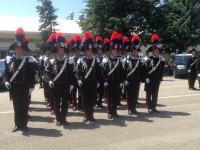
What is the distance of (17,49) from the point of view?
8.27 metres

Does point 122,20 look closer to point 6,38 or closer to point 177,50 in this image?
point 177,50

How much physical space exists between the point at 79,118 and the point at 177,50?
83.8 ft

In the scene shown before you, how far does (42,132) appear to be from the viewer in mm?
8125

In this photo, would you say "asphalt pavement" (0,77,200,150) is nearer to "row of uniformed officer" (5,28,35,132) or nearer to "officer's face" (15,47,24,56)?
"row of uniformed officer" (5,28,35,132)

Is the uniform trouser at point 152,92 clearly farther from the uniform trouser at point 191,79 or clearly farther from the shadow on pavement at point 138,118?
the uniform trouser at point 191,79

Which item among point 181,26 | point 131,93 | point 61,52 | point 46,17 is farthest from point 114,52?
point 46,17

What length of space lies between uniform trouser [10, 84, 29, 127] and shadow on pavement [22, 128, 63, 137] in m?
0.30

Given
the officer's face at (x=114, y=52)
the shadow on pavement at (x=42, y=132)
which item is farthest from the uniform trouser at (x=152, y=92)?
the shadow on pavement at (x=42, y=132)

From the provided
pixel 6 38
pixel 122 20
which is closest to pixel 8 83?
pixel 122 20

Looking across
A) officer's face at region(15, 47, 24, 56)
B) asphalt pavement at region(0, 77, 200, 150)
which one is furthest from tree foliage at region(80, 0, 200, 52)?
officer's face at region(15, 47, 24, 56)

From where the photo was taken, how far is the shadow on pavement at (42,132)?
7902 millimetres

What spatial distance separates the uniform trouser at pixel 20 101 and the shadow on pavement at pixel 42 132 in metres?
0.30

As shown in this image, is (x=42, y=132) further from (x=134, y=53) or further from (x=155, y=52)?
(x=155, y=52)

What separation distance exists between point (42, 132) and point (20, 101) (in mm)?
879
